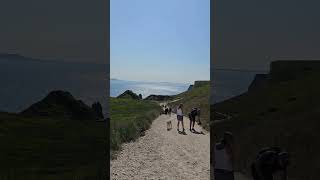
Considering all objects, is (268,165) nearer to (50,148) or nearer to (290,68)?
(290,68)

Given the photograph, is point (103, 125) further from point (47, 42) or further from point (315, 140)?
point (315, 140)

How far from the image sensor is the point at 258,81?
1346 cm

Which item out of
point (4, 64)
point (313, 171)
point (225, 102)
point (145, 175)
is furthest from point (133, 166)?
point (313, 171)

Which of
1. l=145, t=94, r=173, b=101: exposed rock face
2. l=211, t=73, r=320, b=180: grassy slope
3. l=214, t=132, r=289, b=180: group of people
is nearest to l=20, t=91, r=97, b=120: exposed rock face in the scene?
l=211, t=73, r=320, b=180: grassy slope

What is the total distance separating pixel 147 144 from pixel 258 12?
8.97 meters

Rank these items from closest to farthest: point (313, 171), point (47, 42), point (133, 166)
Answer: point (313, 171), point (47, 42), point (133, 166)

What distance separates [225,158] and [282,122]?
13.2 feet

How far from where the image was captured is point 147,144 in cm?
2103

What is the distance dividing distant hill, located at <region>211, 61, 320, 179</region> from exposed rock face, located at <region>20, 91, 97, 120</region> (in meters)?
3.42

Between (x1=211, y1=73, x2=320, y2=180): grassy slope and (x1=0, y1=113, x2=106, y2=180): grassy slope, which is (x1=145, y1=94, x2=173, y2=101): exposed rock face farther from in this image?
(x1=211, y1=73, x2=320, y2=180): grassy slope

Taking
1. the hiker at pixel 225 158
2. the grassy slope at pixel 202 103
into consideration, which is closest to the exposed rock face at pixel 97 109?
the hiker at pixel 225 158

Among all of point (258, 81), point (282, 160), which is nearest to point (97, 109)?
point (258, 81)

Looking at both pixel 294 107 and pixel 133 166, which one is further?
pixel 133 166

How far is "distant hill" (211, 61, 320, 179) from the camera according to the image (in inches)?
480
